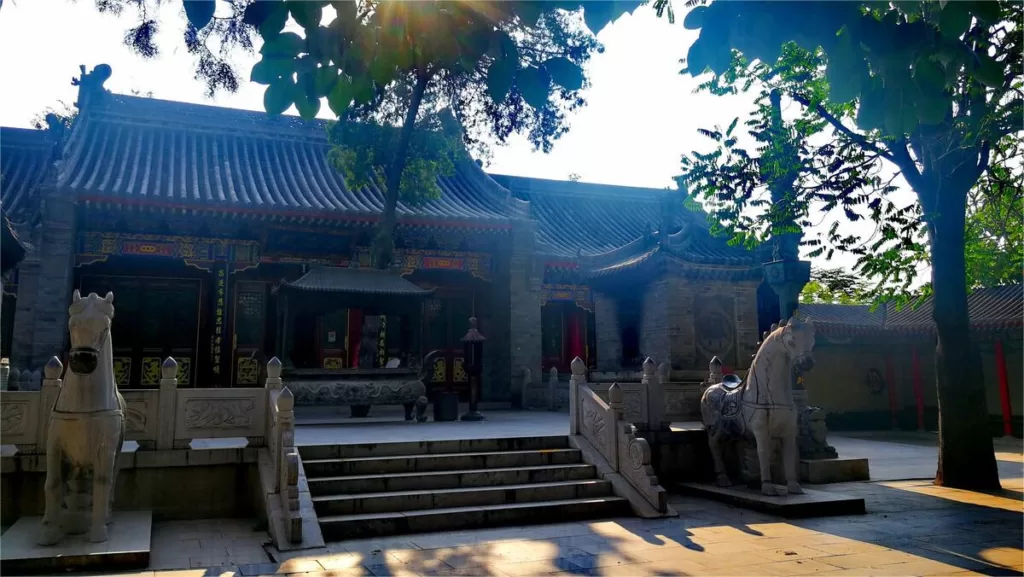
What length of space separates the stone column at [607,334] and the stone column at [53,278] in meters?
11.5

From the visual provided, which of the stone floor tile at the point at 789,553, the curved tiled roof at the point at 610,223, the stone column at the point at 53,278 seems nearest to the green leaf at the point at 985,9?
the stone floor tile at the point at 789,553

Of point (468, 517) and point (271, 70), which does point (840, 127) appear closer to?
point (468, 517)

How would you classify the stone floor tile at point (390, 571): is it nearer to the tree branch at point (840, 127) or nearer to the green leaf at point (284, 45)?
the green leaf at point (284, 45)

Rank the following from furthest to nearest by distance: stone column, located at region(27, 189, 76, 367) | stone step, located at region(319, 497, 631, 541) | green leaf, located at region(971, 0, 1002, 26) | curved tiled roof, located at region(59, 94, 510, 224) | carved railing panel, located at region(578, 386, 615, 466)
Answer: curved tiled roof, located at region(59, 94, 510, 224)
stone column, located at region(27, 189, 76, 367)
carved railing panel, located at region(578, 386, 615, 466)
stone step, located at region(319, 497, 631, 541)
green leaf, located at region(971, 0, 1002, 26)

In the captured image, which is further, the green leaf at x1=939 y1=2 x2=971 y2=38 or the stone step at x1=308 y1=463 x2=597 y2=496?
the stone step at x1=308 y1=463 x2=597 y2=496

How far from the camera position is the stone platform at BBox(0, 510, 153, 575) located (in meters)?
4.87

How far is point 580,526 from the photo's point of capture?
21.1ft

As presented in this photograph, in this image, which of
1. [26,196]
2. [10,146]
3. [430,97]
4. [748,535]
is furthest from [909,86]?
[10,146]

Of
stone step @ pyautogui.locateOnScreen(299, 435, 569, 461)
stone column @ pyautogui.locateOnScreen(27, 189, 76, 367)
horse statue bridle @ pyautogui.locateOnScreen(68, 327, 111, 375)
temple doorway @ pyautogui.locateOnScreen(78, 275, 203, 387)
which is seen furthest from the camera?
temple doorway @ pyautogui.locateOnScreen(78, 275, 203, 387)

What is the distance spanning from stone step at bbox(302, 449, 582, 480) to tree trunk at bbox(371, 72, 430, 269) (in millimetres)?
7018

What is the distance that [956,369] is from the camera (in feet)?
27.6

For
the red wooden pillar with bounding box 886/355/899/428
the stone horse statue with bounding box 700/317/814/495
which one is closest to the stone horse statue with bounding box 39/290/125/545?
the stone horse statue with bounding box 700/317/814/495

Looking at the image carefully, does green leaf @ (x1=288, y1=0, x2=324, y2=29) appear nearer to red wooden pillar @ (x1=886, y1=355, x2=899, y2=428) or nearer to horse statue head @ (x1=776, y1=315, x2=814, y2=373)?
horse statue head @ (x1=776, y1=315, x2=814, y2=373)

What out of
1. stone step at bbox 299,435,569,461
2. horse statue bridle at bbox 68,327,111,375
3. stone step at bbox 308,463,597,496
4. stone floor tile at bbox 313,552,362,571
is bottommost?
stone floor tile at bbox 313,552,362,571
